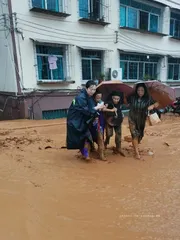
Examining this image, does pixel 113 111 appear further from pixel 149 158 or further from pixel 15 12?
pixel 15 12

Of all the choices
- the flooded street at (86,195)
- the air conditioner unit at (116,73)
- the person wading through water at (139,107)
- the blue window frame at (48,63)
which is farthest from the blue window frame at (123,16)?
the flooded street at (86,195)

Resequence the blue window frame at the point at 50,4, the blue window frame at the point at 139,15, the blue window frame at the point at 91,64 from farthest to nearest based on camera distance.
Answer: the blue window frame at the point at 139,15 → the blue window frame at the point at 91,64 → the blue window frame at the point at 50,4

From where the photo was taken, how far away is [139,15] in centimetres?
1354

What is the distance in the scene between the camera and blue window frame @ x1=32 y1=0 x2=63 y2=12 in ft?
30.9

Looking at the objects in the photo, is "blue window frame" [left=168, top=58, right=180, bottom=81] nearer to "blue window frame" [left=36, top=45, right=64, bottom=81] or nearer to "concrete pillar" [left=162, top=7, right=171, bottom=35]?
"concrete pillar" [left=162, top=7, right=171, bottom=35]

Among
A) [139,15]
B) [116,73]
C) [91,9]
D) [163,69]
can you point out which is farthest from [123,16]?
[163,69]

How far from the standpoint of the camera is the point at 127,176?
396 centimetres

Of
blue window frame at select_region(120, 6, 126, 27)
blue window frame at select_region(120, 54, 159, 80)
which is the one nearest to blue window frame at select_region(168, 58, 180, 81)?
blue window frame at select_region(120, 54, 159, 80)

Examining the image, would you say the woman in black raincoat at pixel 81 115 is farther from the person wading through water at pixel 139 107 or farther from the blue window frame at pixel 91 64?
the blue window frame at pixel 91 64

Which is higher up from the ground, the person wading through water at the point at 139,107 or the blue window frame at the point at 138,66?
the blue window frame at the point at 138,66

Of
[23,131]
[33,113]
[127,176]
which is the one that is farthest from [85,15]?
[127,176]

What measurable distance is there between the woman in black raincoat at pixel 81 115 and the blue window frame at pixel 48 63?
607 centimetres

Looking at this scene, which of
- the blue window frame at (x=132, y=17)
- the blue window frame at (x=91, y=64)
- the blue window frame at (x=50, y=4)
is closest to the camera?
the blue window frame at (x=50, y=4)

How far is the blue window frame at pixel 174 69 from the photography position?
16375 mm
